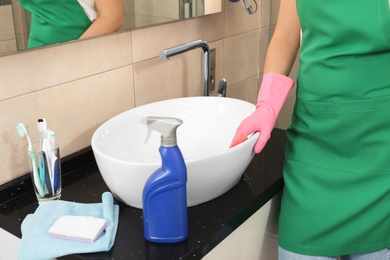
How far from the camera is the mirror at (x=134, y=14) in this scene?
1.21 m

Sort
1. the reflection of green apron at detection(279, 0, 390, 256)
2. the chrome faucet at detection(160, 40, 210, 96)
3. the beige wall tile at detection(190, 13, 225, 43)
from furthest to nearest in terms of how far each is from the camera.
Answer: the beige wall tile at detection(190, 13, 225, 43) < the chrome faucet at detection(160, 40, 210, 96) < the reflection of green apron at detection(279, 0, 390, 256)

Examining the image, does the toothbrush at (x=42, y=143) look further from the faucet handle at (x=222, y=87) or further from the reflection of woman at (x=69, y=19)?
the faucet handle at (x=222, y=87)

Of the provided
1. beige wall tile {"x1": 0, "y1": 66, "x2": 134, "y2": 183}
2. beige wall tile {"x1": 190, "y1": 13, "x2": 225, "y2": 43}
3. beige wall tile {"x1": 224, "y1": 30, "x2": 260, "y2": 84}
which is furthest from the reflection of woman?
beige wall tile {"x1": 224, "y1": 30, "x2": 260, "y2": 84}

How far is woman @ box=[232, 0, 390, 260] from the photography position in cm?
119

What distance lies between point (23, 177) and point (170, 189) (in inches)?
18.3

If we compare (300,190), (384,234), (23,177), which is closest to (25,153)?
(23,177)

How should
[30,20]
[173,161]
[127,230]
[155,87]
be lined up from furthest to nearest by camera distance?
[155,87]
[30,20]
[127,230]
[173,161]

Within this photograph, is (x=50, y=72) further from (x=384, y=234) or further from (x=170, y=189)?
(x=384, y=234)

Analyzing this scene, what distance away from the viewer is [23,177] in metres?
1.33

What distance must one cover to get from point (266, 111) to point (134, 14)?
0.48 m

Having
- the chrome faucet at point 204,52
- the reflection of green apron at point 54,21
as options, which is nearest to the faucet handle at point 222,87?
the chrome faucet at point 204,52

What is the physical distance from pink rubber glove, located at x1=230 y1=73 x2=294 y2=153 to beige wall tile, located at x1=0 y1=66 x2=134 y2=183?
0.41 m

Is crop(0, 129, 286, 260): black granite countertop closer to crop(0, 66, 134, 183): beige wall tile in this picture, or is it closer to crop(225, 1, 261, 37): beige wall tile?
crop(0, 66, 134, 183): beige wall tile

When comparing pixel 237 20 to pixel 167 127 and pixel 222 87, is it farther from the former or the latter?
pixel 167 127
